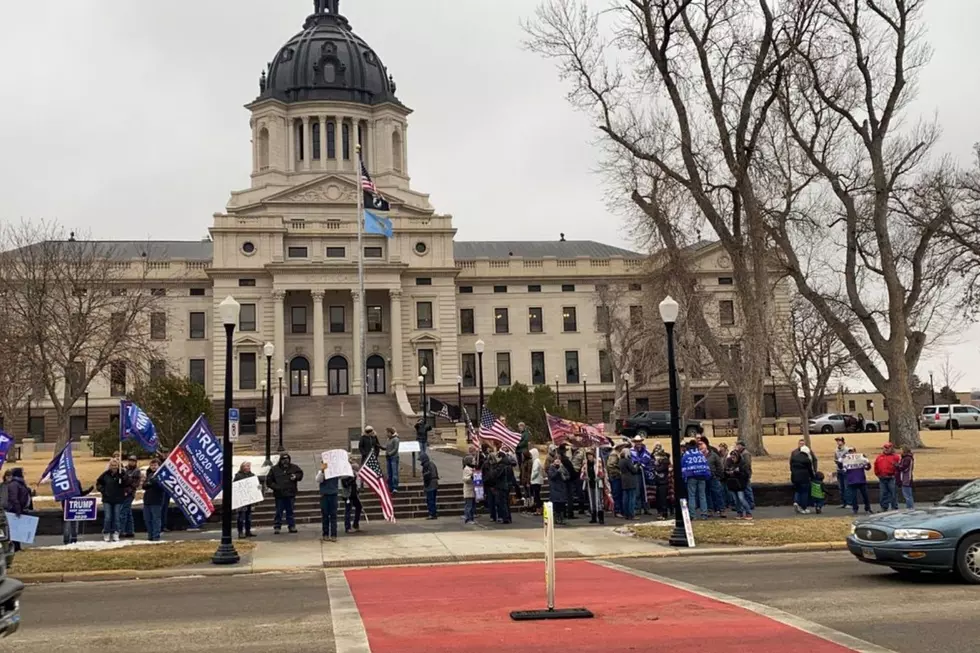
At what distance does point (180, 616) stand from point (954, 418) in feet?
221

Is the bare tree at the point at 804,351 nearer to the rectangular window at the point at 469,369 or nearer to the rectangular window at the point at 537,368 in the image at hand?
the rectangular window at the point at 537,368

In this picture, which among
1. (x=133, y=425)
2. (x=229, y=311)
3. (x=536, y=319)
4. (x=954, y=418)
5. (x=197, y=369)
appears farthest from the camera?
(x=536, y=319)

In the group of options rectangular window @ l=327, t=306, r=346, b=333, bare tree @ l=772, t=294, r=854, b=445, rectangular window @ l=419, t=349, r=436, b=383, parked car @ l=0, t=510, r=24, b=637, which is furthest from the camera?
rectangular window @ l=327, t=306, r=346, b=333

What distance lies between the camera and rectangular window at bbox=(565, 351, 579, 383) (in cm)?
7581

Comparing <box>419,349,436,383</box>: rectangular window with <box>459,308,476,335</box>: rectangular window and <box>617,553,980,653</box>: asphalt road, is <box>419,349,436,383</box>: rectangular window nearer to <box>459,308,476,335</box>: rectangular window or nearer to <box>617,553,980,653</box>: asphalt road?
<box>459,308,476,335</box>: rectangular window

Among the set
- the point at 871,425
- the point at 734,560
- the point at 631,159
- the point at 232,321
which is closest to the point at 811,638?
the point at 734,560

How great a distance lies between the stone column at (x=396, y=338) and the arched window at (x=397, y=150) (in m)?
19.2

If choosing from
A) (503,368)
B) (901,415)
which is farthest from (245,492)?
(503,368)

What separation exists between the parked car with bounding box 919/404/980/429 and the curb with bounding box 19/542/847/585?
181 ft

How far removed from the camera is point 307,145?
82.2 metres

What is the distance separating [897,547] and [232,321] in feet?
39.4

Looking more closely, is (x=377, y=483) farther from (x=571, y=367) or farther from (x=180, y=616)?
(x=571, y=367)

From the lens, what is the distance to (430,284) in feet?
237

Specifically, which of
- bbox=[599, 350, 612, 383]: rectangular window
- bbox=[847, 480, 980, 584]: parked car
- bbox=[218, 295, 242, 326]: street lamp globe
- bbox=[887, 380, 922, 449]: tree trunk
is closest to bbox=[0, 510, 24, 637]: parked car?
bbox=[847, 480, 980, 584]: parked car
